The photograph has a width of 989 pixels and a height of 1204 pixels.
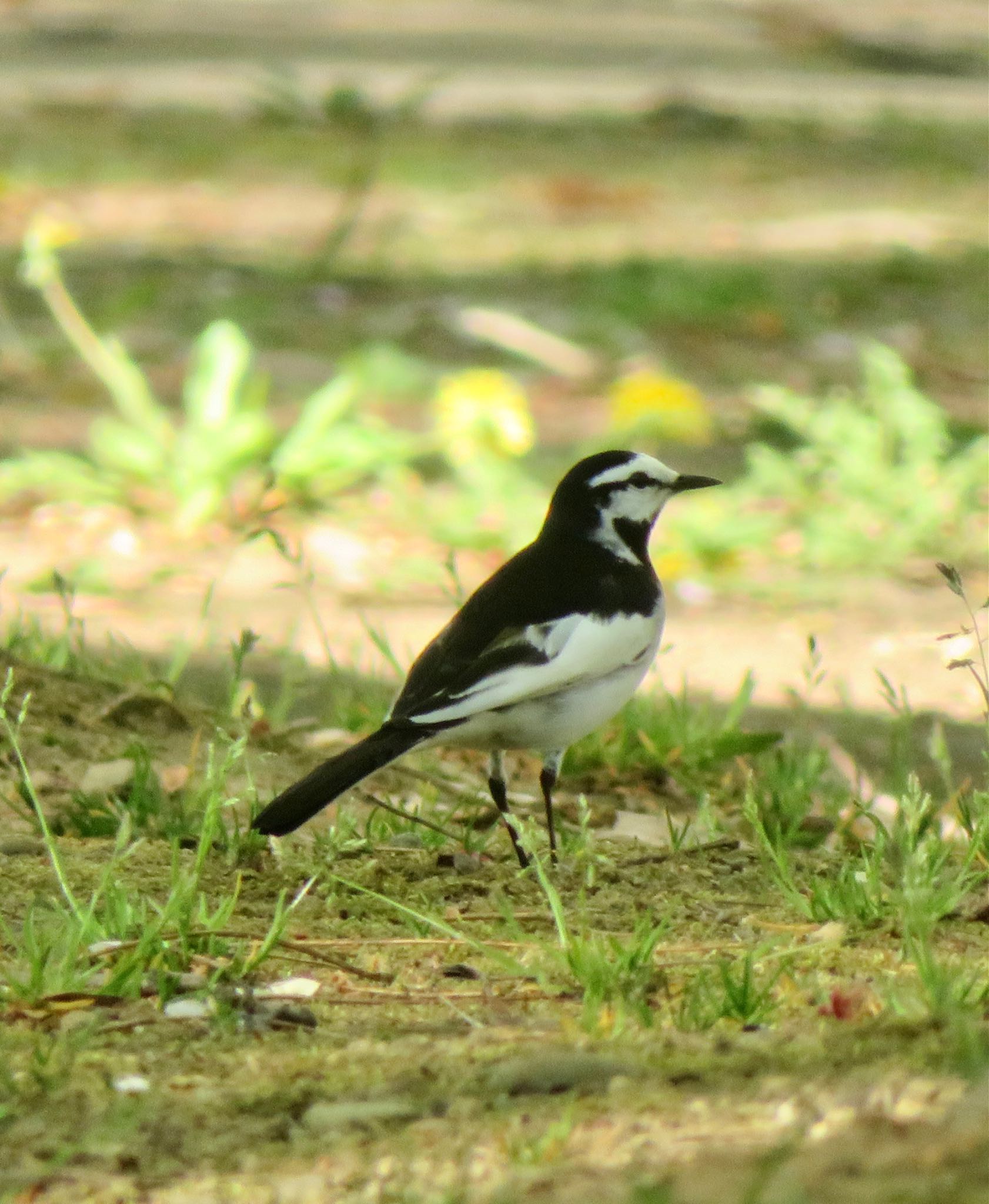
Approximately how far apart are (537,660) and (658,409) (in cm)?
388

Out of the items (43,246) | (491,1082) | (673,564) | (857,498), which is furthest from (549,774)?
(43,246)

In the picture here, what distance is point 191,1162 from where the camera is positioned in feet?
8.54

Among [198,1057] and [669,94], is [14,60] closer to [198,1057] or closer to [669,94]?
[669,94]

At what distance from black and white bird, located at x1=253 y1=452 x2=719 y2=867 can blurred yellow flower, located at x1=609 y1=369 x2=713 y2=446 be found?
3202 mm

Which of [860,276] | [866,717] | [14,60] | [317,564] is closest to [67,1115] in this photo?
[866,717]

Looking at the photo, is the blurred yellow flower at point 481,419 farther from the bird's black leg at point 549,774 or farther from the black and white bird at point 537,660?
the bird's black leg at point 549,774

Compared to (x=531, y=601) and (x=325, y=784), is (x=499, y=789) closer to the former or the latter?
(x=531, y=601)

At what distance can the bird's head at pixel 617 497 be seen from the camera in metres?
4.48

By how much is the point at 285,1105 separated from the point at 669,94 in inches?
531

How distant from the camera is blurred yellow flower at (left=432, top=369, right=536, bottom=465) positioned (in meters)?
7.21

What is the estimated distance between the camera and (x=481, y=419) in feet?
24.0

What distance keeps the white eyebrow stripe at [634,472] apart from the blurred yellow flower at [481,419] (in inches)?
103

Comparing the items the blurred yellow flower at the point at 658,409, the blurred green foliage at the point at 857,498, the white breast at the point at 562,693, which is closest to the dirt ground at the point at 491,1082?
the white breast at the point at 562,693

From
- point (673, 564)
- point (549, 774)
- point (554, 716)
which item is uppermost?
point (554, 716)
